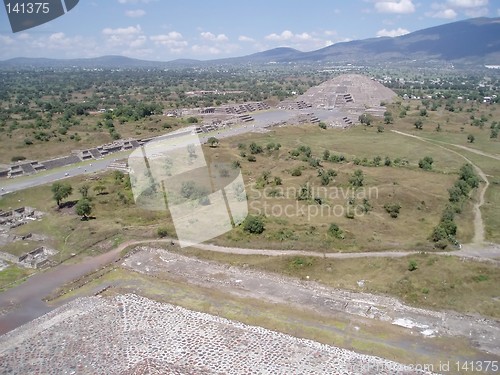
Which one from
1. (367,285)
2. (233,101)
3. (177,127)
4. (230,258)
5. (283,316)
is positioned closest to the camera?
(283,316)

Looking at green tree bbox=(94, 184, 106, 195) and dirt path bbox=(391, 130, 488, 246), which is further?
green tree bbox=(94, 184, 106, 195)

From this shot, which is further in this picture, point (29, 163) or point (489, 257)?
point (29, 163)

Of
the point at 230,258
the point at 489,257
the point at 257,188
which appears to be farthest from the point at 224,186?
the point at 489,257

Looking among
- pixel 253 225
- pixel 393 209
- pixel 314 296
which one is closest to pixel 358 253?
pixel 314 296

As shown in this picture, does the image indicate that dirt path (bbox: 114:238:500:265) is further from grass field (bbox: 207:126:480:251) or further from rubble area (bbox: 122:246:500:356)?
rubble area (bbox: 122:246:500:356)

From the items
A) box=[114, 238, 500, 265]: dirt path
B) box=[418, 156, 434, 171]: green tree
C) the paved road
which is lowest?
box=[418, 156, 434, 171]: green tree

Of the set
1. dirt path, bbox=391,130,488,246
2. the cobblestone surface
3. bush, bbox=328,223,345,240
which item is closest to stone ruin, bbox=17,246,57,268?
the cobblestone surface

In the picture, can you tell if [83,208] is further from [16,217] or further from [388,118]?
[388,118]

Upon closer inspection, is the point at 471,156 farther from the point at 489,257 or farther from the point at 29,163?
the point at 29,163
